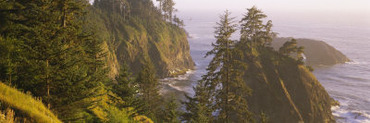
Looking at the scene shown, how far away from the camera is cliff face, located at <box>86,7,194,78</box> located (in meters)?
64.6

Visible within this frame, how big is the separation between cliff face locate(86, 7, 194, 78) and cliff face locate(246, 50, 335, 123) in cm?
2899

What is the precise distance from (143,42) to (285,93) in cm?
4604

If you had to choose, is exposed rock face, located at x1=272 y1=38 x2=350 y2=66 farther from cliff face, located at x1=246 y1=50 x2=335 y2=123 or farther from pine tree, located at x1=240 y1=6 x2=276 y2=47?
cliff face, located at x1=246 y1=50 x2=335 y2=123

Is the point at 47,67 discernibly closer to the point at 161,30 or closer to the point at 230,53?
the point at 230,53

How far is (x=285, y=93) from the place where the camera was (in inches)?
1608

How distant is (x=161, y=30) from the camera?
8219cm

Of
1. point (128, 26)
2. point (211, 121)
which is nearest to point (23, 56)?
point (211, 121)

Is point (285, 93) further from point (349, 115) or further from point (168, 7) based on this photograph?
point (168, 7)

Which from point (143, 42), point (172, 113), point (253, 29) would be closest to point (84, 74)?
point (172, 113)

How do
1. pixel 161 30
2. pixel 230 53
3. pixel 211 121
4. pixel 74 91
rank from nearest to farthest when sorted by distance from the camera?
pixel 74 91 < pixel 230 53 < pixel 211 121 < pixel 161 30

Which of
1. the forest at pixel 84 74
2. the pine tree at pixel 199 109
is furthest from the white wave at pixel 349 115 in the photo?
the pine tree at pixel 199 109

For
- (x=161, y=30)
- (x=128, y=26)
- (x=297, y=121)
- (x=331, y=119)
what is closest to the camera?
(x=297, y=121)

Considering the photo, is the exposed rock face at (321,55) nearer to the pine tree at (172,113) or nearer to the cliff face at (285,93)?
the cliff face at (285,93)

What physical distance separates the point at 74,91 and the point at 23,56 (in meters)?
2.90
